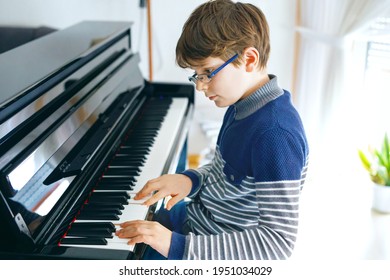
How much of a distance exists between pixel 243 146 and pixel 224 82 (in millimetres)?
145

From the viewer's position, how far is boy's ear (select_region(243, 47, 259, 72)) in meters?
1.00

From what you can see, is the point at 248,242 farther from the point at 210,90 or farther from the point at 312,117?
the point at 312,117

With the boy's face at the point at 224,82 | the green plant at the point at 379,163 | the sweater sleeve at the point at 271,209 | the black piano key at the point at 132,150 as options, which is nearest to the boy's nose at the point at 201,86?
the boy's face at the point at 224,82

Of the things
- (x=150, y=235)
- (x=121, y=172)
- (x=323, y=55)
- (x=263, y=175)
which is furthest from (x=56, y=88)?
(x=323, y=55)

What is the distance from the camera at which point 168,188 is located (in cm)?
121

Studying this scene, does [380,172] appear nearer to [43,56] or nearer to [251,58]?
[251,58]

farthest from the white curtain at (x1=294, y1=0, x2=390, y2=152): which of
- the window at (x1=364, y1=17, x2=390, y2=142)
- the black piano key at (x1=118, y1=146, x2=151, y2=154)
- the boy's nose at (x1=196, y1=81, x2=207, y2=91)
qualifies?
the boy's nose at (x1=196, y1=81, x2=207, y2=91)

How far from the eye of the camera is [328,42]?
2330 mm

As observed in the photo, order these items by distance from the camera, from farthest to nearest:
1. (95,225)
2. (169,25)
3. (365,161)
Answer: (169,25)
(365,161)
(95,225)

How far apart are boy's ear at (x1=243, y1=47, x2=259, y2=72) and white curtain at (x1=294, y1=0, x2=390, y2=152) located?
1320mm

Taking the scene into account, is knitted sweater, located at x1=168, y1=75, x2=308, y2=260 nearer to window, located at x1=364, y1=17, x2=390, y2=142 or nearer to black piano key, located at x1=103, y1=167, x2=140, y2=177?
black piano key, located at x1=103, y1=167, x2=140, y2=177

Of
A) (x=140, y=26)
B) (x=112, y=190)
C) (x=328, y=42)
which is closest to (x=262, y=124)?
(x=112, y=190)

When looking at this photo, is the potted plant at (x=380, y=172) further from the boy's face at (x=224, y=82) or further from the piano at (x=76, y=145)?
the boy's face at (x=224, y=82)

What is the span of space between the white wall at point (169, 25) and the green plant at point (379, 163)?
22.1 inches
